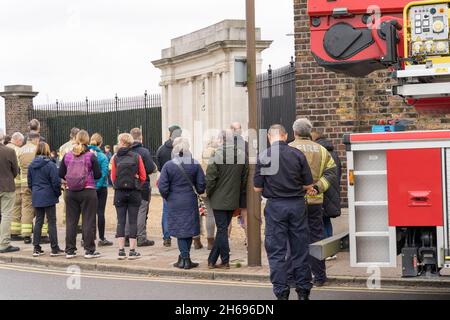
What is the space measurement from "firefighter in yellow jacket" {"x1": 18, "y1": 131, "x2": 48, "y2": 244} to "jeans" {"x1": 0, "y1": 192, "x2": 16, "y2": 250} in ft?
2.33

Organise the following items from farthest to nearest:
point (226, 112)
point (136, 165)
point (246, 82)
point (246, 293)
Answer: point (226, 112) → point (136, 165) → point (246, 82) → point (246, 293)

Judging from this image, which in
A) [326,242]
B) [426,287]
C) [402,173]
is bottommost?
[426,287]

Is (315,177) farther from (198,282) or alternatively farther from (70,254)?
(70,254)

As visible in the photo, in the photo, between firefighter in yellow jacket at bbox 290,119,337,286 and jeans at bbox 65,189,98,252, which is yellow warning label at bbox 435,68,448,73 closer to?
firefighter in yellow jacket at bbox 290,119,337,286

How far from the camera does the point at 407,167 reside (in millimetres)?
8094

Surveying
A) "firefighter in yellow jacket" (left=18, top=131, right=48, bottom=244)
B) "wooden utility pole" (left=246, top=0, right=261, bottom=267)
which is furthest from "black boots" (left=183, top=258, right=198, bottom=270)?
"firefighter in yellow jacket" (left=18, top=131, right=48, bottom=244)

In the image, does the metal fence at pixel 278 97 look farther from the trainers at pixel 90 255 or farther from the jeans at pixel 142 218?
the trainers at pixel 90 255

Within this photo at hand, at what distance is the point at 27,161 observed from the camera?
15.1 meters

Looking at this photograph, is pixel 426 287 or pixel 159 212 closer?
pixel 426 287

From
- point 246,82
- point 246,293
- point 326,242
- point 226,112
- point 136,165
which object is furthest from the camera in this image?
point 226,112

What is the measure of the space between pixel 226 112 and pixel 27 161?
10441mm

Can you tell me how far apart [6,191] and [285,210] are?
6589 mm
